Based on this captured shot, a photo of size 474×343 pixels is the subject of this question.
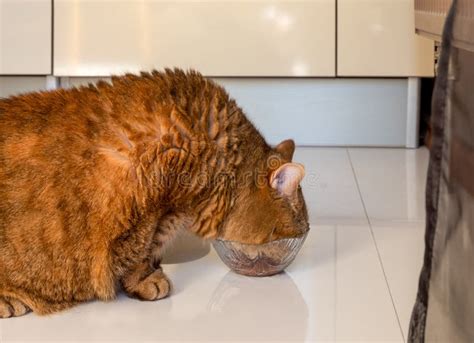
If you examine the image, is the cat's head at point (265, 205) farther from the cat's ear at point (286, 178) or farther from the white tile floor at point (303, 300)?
the white tile floor at point (303, 300)

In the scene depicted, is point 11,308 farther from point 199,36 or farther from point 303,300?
point 199,36

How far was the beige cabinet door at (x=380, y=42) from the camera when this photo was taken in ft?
8.72

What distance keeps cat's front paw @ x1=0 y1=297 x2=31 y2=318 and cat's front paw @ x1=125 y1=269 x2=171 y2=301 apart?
19cm

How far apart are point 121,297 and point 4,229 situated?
262mm

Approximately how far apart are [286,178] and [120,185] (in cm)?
32

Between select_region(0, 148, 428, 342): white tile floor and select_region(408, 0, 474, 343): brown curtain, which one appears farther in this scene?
select_region(0, 148, 428, 342): white tile floor

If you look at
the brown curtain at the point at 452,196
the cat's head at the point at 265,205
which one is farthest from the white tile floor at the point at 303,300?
the brown curtain at the point at 452,196

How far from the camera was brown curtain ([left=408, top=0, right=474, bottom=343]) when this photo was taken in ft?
2.94

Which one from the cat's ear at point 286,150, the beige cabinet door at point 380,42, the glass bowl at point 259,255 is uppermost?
the beige cabinet door at point 380,42

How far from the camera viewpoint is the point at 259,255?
5.09ft

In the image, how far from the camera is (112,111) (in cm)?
144

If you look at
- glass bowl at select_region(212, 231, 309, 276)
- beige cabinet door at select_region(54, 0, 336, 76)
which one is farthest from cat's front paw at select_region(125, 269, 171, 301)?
beige cabinet door at select_region(54, 0, 336, 76)

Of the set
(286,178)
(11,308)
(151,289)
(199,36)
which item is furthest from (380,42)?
(11,308)

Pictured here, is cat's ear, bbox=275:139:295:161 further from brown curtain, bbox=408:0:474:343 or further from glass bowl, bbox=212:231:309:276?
brown curtain, bbox=408:0:474:343
